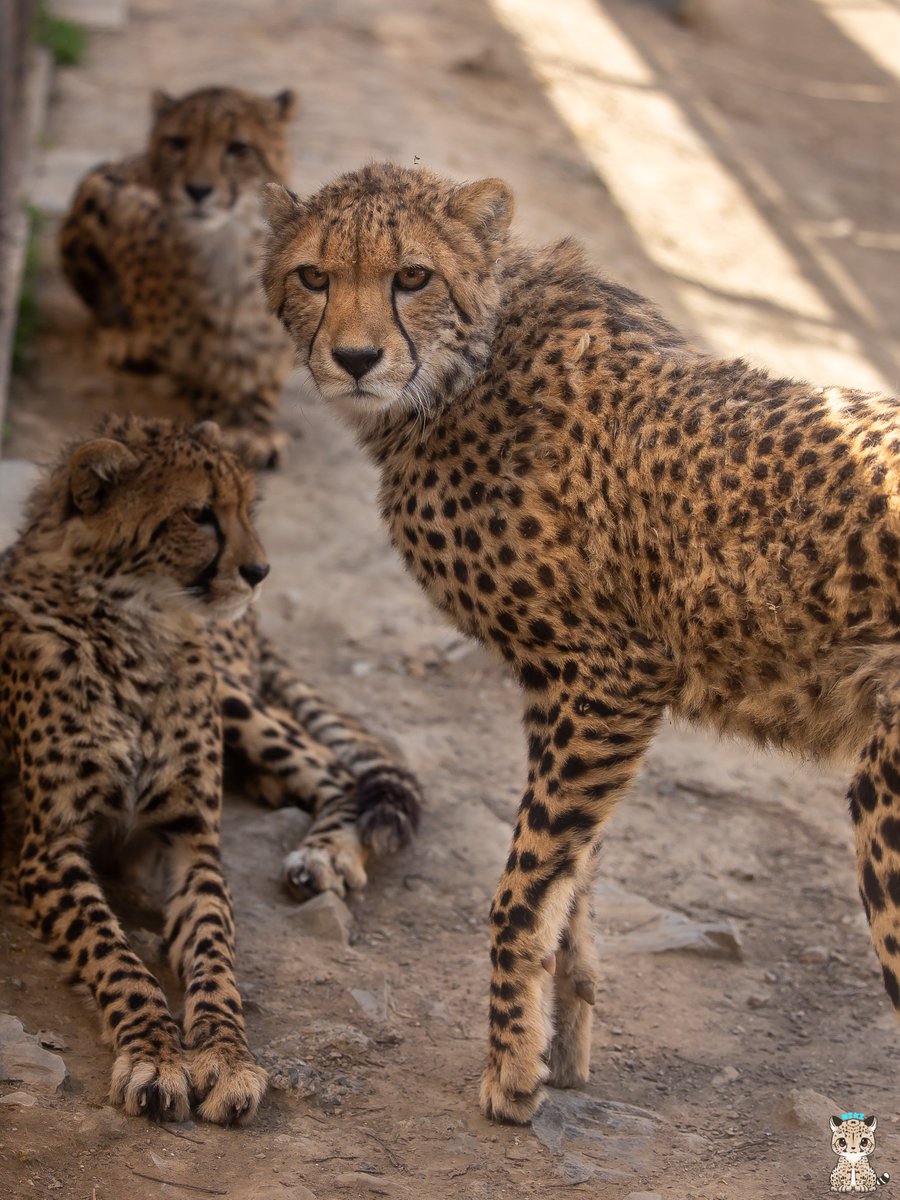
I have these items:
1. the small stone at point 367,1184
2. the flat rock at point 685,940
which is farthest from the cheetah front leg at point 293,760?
the small stone at point 367,1184

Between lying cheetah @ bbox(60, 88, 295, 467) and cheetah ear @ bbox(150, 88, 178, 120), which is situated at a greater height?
cheetah ear @ bbox(150, 88, 178, 120)

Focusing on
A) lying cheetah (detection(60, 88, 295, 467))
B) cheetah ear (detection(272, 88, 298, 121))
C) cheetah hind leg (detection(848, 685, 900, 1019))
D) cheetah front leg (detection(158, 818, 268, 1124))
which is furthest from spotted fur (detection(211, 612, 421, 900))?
cheetah ear (detection(272, 88, 298, 121))

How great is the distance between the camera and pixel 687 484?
3109mm

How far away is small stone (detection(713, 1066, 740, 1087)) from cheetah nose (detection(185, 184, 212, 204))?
4193mm

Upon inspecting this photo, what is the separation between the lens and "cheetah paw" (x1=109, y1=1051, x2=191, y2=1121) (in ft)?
10.1

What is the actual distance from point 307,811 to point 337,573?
4.46 ft

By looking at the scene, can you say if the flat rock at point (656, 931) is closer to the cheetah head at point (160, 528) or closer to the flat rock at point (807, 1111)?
the flat rock at point (807, 1111)

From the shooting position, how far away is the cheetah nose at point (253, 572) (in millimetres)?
3812

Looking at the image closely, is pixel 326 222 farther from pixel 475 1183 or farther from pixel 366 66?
pixel 366 66

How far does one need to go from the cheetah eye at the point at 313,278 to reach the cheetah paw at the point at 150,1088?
5.31 feet

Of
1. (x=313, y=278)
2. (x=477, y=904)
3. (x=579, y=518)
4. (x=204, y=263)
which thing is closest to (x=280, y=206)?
(x=313, y=278)

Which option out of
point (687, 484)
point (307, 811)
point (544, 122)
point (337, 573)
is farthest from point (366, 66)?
point (687, 484)

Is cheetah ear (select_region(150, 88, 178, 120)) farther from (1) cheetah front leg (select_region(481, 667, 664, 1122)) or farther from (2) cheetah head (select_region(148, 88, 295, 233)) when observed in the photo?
(1) cheetah front leg (select_region(481, 667, 664, 1122))

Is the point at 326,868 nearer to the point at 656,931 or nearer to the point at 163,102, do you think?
the point at 656,931
